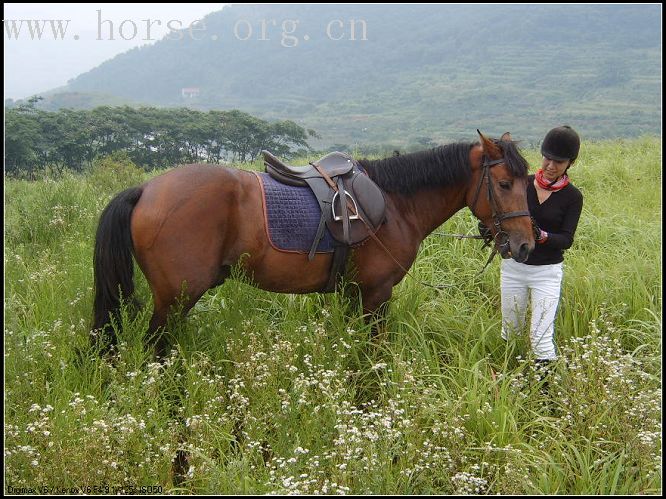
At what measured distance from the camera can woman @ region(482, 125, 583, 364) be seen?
3.31 m

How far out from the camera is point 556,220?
135 inches

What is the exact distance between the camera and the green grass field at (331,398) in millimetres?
2219

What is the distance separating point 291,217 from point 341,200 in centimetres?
39

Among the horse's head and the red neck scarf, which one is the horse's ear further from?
the red neck scarf

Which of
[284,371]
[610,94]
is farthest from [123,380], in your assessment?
[610,94]

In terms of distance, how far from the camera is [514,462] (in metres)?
2.40

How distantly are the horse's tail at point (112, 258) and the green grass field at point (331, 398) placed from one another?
21cm

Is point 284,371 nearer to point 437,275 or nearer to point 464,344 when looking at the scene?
point 464,344

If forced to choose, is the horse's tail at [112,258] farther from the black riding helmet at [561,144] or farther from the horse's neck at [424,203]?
the black riding helmet at [561,144]

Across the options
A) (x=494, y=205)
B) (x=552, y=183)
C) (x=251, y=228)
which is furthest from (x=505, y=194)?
(x=251, y=228)

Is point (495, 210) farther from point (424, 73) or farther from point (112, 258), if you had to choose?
point (424, 73)

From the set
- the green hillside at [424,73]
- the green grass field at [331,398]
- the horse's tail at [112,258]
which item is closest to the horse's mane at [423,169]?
the green grass field at [331,398]

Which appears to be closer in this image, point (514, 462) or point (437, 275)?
point (514, 462)

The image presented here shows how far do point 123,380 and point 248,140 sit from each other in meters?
8.29
